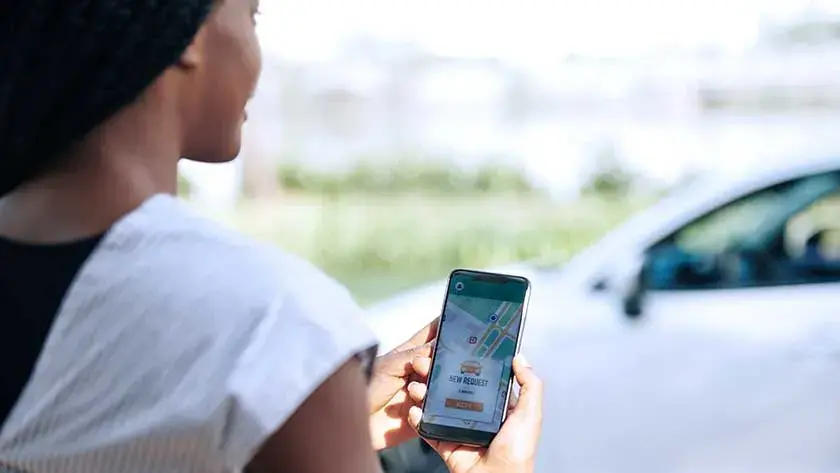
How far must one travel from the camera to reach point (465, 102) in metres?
9.97

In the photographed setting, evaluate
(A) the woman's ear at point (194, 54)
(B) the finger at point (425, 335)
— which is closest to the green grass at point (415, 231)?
(B) the finger at point (425, 335)

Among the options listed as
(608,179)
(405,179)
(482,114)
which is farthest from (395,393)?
(482,114)

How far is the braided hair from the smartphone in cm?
58

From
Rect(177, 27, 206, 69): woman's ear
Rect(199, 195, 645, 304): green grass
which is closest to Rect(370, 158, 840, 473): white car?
Rect(177, 27, 206, 69): woman's ear

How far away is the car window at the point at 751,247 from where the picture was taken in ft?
11.5

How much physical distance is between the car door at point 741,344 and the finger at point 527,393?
214 cm

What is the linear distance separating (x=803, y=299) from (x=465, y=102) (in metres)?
6.69

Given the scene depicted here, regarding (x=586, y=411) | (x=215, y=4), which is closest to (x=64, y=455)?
(x=215, y=4)

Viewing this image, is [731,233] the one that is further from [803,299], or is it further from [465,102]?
[465,102]

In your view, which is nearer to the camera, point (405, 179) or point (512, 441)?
point (512, 441)

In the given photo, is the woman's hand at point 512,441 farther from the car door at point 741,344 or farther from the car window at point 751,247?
the car window at point 751,247

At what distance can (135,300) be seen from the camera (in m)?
0.81

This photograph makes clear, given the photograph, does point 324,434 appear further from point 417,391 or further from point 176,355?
point 417,391

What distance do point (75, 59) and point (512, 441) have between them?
0.59m
